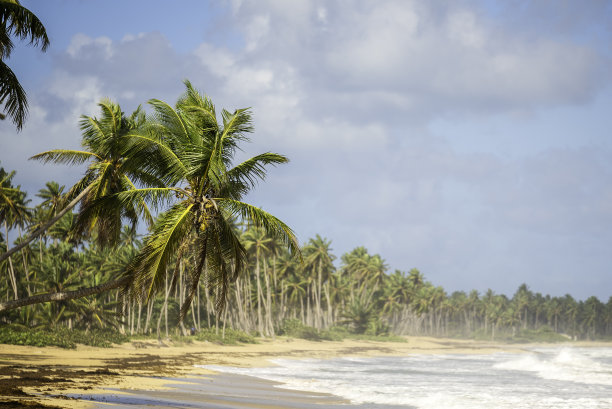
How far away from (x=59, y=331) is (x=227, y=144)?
72.4 ft

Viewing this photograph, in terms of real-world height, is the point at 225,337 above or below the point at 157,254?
below

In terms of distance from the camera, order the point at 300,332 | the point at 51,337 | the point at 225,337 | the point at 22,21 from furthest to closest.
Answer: the point at 300,332, the point at 225,337, the point at 51,337, the point at 22,21

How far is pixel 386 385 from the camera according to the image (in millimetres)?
23719

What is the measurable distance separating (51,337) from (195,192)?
19.0m

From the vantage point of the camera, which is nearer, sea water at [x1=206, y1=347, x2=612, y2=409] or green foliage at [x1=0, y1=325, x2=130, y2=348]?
sea water at [x1=206, y1=347, x2=612, y2=409]

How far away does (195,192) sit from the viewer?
Answer: 13.9 metres

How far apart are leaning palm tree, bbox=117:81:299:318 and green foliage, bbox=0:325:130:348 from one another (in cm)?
1620

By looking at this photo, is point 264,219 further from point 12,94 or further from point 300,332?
point 300,332

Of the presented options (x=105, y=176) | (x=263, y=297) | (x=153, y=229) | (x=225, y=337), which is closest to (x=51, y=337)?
(x=105, y=176)

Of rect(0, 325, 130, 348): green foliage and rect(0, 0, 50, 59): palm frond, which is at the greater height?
rect(0, 0, 50, 59): palm frond

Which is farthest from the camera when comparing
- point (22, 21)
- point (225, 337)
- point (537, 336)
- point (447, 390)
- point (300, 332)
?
point (537, 336)

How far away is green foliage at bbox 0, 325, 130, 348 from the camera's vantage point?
26375 millimetres

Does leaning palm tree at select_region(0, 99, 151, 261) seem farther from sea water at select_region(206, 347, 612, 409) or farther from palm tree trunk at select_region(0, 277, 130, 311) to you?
sea water at select_region(206, 347, 612, 409)

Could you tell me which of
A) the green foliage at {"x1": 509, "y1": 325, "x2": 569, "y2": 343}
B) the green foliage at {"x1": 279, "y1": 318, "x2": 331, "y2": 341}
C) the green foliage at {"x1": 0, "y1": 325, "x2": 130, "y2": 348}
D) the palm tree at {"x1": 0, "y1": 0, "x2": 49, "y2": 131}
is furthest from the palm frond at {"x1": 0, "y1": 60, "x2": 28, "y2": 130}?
the green foliage at {"x1": 509, "y1": 325, "x2": 569, "y2": 343}
